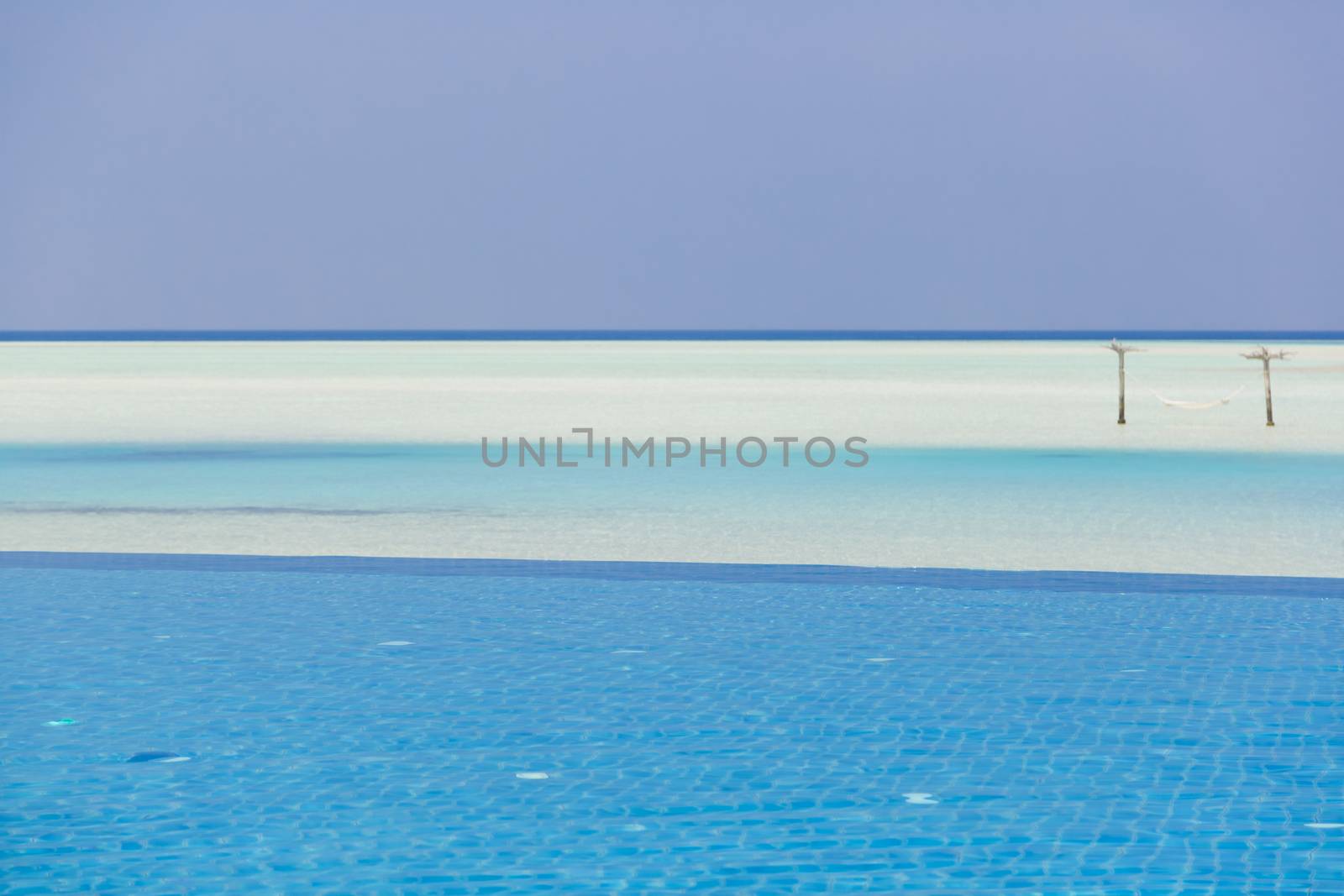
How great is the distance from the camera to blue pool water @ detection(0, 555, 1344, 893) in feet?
13.7

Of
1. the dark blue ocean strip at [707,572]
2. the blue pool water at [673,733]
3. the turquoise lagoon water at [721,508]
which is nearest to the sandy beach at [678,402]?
→ the turquoise lagoon water at [721,508]

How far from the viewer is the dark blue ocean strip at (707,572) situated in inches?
310

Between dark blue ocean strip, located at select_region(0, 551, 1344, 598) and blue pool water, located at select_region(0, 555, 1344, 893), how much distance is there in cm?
4

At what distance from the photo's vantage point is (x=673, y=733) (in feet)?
17.7

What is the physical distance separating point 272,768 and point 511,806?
Result: 2.56 ft

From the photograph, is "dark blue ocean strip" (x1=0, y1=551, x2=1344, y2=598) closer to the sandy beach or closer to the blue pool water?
the blue pool water

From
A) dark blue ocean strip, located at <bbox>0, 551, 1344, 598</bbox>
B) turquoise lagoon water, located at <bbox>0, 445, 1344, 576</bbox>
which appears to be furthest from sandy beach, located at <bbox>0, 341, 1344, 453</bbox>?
dark blue ocean strip, located at <bbox>0, 551, 1344, 598</bbox>

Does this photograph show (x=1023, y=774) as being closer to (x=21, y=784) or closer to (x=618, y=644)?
(x=618, y=644)

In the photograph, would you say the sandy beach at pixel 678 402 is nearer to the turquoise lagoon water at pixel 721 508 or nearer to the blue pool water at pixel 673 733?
the turquoise lagoon water at pixel 721 508

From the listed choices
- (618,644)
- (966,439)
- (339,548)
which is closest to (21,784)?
(618,644)

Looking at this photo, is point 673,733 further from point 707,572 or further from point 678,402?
point 678,402

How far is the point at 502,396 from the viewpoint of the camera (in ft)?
95.9

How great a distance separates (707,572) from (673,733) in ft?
9.55

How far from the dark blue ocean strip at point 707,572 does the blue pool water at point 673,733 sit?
0.15 ft
